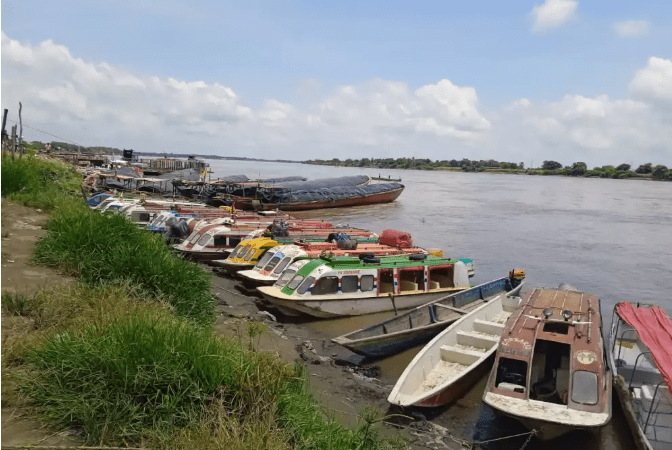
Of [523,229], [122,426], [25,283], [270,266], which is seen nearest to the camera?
[122,426]

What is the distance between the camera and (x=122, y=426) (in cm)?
517

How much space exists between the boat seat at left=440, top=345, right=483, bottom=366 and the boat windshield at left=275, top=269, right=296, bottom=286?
256 inches

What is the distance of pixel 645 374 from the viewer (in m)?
12.2

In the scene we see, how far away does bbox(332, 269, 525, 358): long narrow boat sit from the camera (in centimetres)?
1335

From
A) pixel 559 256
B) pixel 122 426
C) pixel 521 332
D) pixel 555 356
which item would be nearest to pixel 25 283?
pixel 122 426

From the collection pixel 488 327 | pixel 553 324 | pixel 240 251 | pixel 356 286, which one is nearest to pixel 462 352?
pixel 488 327

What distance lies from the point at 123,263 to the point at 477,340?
29.8 ft

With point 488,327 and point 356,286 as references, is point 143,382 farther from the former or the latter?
point 356,286

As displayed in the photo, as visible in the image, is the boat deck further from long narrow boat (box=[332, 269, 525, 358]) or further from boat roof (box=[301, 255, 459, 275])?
boat roof (box=[301, 255, 459, 275])

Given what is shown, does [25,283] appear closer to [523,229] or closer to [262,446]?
[262,446]

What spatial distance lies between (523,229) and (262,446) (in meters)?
43.5

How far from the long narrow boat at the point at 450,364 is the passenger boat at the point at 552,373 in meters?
1.22

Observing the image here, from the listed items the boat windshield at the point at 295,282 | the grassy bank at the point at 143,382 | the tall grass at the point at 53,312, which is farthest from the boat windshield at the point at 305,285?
the grassy bank at the point at 143,382

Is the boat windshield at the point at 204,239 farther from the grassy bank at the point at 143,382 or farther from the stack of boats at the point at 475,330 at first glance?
the grassy bank at the point at 143,382
